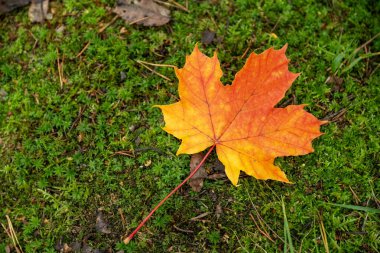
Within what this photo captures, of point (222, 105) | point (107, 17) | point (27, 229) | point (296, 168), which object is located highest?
point (107, 17)

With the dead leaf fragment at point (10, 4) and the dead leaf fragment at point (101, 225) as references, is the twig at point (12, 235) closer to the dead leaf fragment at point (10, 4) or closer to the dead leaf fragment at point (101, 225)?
the dead leaf fragment at point (101, 225)

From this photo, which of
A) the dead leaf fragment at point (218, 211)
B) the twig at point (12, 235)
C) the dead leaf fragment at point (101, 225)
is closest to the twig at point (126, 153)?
the dead leaf fragment at point (101, 225)

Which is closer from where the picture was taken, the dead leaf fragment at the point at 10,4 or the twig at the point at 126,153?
the twig at the point at 126,153

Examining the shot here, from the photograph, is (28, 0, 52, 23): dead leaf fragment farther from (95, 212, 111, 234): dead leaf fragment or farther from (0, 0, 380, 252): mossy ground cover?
(95, 212, 111, 234): dead leaf fragment

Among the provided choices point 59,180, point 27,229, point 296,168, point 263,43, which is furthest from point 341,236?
point 27,229

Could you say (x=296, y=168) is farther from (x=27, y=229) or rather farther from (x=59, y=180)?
(x=27, y=229)

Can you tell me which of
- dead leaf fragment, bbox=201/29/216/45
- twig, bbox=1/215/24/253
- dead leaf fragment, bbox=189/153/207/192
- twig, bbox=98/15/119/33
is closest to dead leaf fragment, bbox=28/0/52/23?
twig, bbox=98/15/119/33

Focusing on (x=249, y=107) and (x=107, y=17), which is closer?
(x=249, y=107)

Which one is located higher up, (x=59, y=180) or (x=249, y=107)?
(x=249, y=107)
